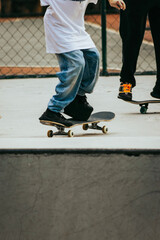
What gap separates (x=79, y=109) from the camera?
4.02m

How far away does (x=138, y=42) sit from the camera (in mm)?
4793

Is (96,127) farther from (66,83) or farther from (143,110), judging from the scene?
(143,110)

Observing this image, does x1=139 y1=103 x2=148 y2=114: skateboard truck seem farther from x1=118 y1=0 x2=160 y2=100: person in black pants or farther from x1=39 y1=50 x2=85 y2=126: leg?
x1=39 y1=50 x2=85 y2=126: leg

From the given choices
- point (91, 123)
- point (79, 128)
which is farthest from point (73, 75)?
point (79, 128)

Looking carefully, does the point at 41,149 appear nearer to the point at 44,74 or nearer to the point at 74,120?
the point at 74,120

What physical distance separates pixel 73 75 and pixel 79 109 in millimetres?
362

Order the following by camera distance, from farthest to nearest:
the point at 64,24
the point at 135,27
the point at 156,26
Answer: the point at 156,26
the point at 135,27
the point at 64,24

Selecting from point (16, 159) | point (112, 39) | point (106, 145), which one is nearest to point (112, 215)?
point (106, 145)

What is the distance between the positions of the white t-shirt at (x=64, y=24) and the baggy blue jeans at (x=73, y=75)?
0.06 meters

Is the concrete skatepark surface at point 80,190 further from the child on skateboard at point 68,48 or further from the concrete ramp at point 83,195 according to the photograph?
the child on skateboard at point 68,48

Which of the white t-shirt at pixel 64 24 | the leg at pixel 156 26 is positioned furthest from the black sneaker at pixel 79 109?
the leg at pixel 156 26

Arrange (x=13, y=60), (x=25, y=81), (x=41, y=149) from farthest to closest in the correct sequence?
(x=13, y=60) < (x=25, y=81) < (x=41, y=149)

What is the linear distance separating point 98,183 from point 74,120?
173 centimetres

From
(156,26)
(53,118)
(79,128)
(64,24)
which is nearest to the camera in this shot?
(64,24)
